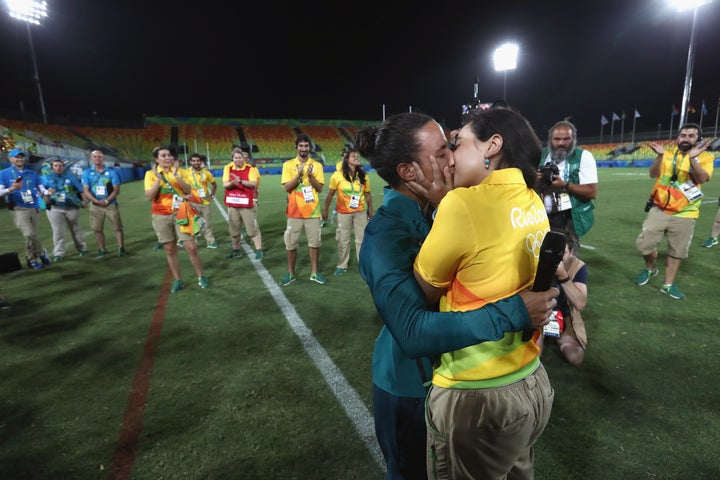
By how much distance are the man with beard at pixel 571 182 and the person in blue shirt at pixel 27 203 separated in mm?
8757

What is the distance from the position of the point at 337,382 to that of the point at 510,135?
2.67 metres

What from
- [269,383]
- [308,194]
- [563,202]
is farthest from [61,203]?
[563,202]

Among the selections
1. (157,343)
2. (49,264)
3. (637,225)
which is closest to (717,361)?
(157,343)

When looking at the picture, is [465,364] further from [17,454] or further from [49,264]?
[49,264]

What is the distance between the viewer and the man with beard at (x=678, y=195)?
4773 mm

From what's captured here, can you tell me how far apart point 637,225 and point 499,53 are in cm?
904

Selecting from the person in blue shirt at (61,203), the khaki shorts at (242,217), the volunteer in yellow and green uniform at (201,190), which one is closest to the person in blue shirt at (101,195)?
the person in blue shirt at (61,203)

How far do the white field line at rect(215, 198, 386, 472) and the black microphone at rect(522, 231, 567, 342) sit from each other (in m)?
1.85

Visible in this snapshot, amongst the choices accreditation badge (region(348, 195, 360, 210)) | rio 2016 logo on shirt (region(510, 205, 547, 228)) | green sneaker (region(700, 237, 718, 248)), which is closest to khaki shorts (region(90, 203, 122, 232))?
accreditation badge (region(348, 195, 360, 210))

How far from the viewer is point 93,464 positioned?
2.49m

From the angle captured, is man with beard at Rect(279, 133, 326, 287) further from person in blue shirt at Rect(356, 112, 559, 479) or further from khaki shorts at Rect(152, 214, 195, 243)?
person in blue shirt at Rect(356, 112, 559, 479)

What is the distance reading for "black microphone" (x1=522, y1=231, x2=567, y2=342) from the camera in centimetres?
105

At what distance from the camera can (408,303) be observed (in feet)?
3.60

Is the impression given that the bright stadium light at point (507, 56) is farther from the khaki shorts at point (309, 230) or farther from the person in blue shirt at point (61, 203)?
the person in blue shirt at point (61, 203)
